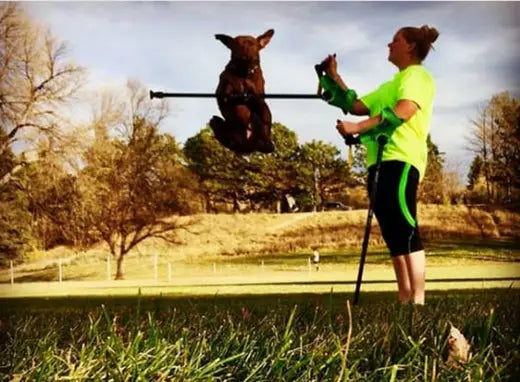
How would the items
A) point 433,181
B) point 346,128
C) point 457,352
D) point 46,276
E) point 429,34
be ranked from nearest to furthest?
point 457,352, point 346,128, point 429,34, point 433,181, point 46,276

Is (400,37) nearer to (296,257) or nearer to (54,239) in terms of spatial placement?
(296,257)

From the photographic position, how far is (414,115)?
1097 millimetres

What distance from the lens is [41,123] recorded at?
1.26 m

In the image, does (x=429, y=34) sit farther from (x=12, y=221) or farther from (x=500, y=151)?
(x=12, y=221)

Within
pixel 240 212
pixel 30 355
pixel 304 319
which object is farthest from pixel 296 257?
pixel 30 355

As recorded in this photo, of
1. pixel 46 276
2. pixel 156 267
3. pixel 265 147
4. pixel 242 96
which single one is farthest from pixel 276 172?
pixel 46 276

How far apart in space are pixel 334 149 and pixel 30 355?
2.35 feet

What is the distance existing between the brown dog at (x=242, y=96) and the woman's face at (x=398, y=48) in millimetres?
200

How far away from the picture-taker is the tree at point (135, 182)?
1376 mm

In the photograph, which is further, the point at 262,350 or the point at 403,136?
the point at 403,136

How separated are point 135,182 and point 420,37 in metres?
0.65

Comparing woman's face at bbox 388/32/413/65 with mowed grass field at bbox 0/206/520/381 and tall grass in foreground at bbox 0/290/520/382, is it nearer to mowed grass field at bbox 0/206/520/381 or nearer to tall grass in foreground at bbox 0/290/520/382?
mowed grass field at bbox 0/206/520/381

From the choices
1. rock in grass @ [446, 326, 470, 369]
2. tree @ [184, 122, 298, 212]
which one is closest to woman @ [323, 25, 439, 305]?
tree @ [184, 122, 298, 212]

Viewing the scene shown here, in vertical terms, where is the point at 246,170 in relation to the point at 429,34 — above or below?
below
